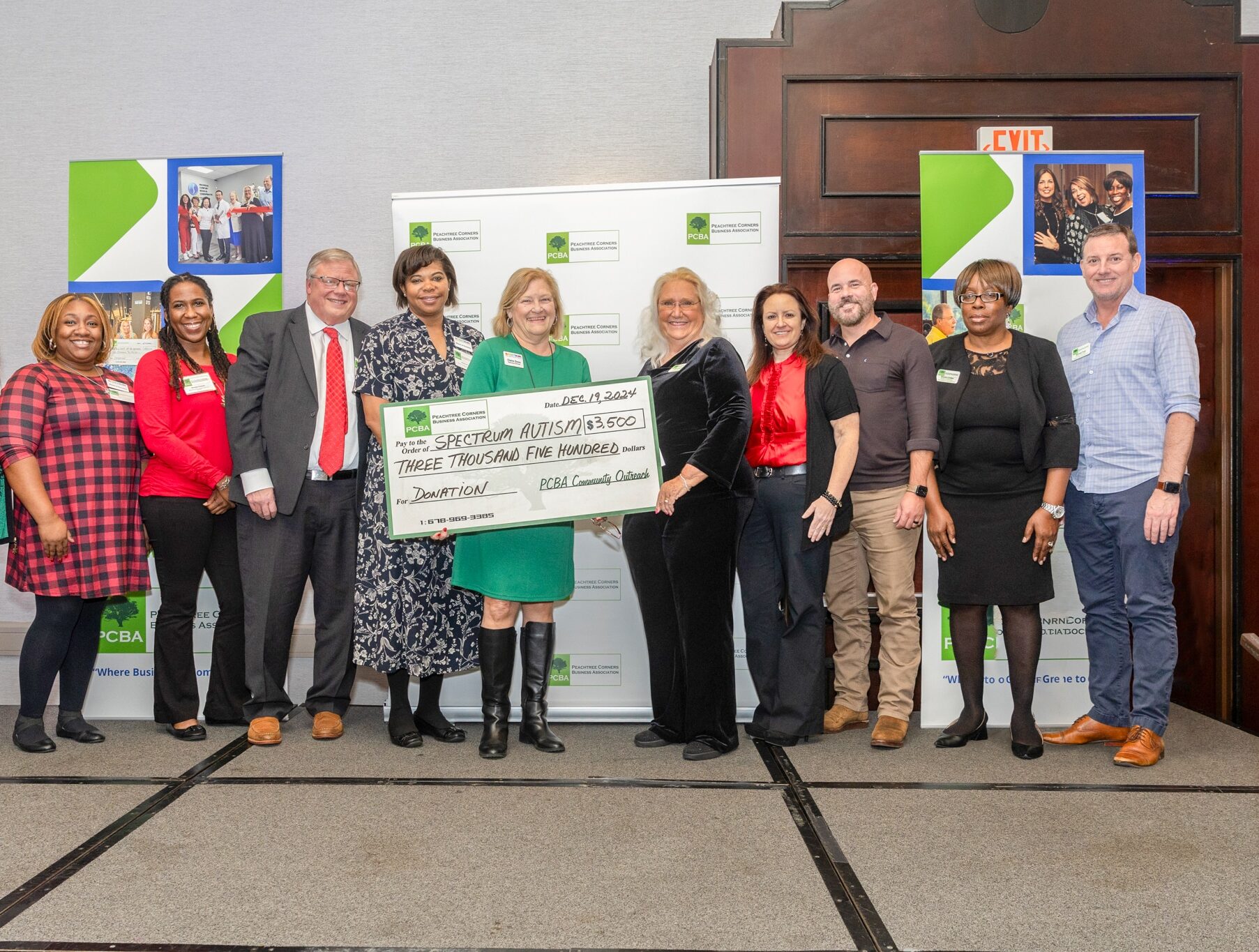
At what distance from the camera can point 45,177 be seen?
418 centimetres

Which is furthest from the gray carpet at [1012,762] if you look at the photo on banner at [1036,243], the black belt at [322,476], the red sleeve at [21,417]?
the red sleeve at [21,417]

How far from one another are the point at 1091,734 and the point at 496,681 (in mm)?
1990

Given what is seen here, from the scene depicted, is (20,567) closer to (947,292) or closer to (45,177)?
(45,177)

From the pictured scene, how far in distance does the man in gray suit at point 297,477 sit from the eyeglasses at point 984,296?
203cm

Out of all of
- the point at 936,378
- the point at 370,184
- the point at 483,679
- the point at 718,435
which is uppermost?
the point at 370,184

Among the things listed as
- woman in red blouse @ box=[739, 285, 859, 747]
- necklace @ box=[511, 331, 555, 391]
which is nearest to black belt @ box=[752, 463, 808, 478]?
woman in red blouse @ box=[739, 285, 859, 747]

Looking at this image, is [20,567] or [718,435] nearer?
[718,435]

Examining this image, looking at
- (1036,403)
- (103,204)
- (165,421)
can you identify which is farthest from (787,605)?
(103,204)

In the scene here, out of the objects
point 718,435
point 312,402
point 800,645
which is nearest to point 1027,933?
point 800,645

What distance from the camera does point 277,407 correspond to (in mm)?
3225

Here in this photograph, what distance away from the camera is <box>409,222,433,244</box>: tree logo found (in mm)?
3613

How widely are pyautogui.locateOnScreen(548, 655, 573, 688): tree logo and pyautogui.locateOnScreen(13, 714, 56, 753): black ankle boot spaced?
5.57 ft

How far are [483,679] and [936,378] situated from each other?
1.78 meters

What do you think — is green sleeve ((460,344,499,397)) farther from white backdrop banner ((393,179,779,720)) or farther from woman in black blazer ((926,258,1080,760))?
woman in black blazer ((926,258,1080,760))
